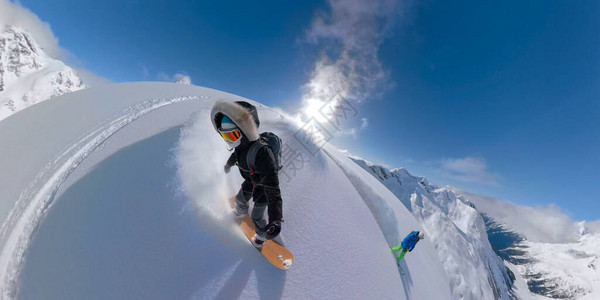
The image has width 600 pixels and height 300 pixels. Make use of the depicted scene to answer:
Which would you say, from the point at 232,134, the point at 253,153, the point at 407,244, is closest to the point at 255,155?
the point at 253,153

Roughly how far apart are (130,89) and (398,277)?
30.6 feet

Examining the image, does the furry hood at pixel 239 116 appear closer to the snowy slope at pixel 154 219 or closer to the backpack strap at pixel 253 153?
the backpack strap at pixel 253 153

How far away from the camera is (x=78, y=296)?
2.67 metres

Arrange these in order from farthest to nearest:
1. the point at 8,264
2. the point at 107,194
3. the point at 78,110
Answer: the point at 78,110
the point at 107,194
the point at 8,264

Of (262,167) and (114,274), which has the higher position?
(262,167)

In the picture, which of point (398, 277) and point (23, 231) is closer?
point (23, 231)

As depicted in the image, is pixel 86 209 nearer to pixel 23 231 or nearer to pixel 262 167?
pixel 23 231

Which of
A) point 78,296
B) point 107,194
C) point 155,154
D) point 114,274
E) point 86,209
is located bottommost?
point 78,296

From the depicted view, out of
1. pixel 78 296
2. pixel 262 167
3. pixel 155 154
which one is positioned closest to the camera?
pixel 78 296

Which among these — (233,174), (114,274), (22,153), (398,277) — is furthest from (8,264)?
(398,277)

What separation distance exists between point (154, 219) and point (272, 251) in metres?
1.82

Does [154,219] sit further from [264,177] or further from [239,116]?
[239,116]

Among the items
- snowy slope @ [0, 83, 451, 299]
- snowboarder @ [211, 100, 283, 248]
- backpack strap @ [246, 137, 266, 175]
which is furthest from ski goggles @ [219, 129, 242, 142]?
snowy slope @ [0, 83, 451, 299]

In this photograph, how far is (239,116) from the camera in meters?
3.10
